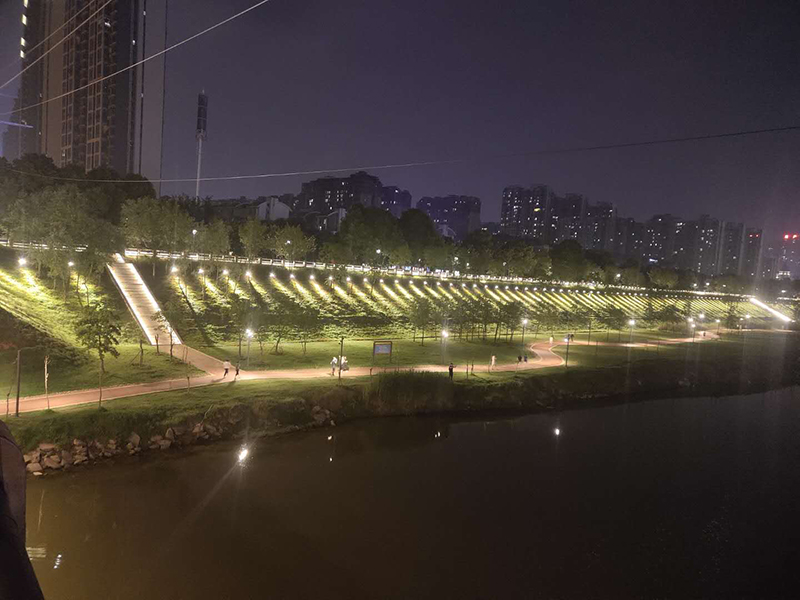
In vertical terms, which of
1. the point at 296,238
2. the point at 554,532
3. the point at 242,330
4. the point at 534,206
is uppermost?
the point at 534,206

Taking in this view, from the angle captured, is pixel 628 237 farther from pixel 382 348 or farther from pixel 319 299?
pixel 382 348

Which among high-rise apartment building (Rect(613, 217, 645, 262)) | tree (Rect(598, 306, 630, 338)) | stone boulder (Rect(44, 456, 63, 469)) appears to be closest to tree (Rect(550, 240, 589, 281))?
tree (Rect(598, 306, 630, 338))

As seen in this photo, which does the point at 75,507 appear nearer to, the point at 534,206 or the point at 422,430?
the point at 422,430

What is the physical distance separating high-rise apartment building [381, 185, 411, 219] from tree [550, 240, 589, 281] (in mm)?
92176

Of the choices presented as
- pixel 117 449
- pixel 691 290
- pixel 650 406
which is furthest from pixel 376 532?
pixel 691 290

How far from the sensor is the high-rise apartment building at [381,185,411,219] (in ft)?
582

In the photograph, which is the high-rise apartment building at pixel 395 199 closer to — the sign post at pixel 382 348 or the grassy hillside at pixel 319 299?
the grassy hillside at pixel 319 299

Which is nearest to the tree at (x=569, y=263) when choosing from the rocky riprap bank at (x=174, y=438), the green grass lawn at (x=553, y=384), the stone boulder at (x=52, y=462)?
the green grass lawn at (x=553, y=384)

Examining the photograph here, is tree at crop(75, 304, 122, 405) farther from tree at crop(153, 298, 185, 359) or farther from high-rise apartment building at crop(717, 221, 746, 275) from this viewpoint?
high-rise apartment building at crop(717, 221, 746, 275)

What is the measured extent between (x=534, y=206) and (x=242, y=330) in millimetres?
165096

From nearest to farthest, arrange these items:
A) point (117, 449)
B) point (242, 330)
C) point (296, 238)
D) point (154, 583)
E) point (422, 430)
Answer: point (154, 583) < point (117, 449) < point (422, 430) < point (242, 330) < point (296, 238)

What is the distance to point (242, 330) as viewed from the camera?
91.4ft

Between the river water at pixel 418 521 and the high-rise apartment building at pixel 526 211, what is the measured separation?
158 m

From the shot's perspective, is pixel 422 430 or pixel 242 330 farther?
pixel 242 330
